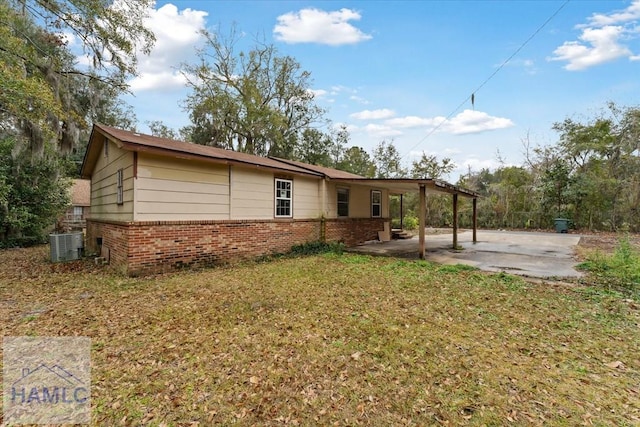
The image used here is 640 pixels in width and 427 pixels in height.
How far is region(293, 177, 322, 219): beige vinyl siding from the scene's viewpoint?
10.2 metres

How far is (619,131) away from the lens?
17906 millimetres

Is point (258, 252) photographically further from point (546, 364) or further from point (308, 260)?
point (546, 364)

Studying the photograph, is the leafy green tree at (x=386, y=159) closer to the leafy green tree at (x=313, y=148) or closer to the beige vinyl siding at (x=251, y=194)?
the leafy green tree at (x=313, y=148)

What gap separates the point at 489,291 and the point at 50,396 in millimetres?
6236

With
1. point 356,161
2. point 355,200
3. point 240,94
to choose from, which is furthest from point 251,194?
point 356,161

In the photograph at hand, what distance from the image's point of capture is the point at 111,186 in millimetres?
8242

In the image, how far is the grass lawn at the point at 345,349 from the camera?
7.63ft

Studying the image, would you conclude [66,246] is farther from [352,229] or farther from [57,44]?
[352,229]

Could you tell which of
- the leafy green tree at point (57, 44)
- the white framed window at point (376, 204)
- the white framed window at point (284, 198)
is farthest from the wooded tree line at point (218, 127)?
the white framed window at point (376, 204)

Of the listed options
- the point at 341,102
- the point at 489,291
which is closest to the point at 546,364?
the point at 489,291

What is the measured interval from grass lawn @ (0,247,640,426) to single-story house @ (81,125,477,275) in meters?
1.18

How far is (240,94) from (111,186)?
17.5 metres

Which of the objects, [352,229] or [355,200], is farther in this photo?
[355,200]

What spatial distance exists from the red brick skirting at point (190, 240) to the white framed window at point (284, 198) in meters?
0.33
